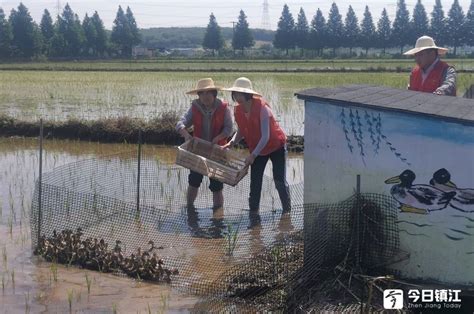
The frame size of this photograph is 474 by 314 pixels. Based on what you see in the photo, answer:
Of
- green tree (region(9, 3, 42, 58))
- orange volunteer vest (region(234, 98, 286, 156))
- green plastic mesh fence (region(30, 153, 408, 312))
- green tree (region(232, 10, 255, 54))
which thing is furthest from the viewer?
green tree (region(232, 10, 255, 54))

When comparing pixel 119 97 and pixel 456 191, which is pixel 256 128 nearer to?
pixel 456 191

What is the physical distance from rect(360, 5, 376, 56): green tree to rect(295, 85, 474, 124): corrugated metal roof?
228 ft

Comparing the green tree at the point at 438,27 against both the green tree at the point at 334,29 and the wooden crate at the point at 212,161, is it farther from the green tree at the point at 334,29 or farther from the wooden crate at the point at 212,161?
the wooden crate at the point at 212,161

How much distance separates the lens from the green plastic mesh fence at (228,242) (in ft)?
15.9

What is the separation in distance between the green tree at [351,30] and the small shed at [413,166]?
230ft

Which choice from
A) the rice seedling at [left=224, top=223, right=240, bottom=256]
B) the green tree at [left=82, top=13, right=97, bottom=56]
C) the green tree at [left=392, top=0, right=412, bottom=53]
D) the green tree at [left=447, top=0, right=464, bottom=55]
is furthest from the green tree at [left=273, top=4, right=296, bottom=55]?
the rice seedling at [left=224, top=223, right=240, bottom=256]

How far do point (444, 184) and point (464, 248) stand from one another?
432mm

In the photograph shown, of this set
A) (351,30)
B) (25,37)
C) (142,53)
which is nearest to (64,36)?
(25,37)

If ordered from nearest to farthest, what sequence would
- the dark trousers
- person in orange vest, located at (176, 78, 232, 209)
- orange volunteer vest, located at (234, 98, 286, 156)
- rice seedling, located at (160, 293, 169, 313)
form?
rice seedling, located at (160, 293, 169, 313), orange volunteer vest, located at (234, 98, 286, 156), the dark trousers, person in orange vest, located at (176, 78, 232, 209)

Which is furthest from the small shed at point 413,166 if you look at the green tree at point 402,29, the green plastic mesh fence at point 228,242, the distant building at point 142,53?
the green tree at point 402,29

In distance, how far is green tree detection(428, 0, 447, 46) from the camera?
230 feet

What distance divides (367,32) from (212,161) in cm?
7112

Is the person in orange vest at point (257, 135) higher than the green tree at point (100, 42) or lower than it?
lower

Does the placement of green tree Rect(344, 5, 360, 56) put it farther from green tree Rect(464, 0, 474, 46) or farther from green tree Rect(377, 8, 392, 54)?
green tree Rect(464, 0, 474, 46)
